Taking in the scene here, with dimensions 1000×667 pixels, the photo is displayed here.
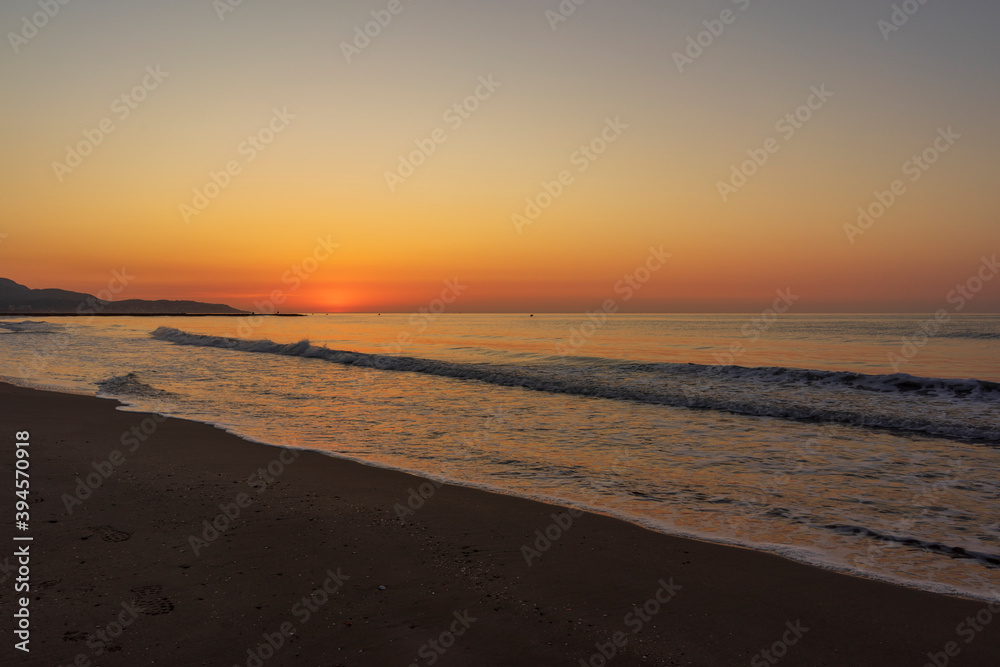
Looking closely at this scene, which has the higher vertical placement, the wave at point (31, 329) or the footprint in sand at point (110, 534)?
the footprint in sand at point (110, 534)

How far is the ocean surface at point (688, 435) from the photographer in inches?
269

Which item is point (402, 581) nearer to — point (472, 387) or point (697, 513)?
point (697, 513)

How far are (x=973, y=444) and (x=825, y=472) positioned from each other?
5.51 m

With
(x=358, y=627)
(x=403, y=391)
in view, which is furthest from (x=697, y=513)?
(x=403, y=391)

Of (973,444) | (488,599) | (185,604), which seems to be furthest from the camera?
(973,444)

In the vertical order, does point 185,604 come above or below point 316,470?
above

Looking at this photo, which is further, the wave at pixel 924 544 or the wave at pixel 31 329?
the wave at pixel 31 329

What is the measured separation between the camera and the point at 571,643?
409 cm
